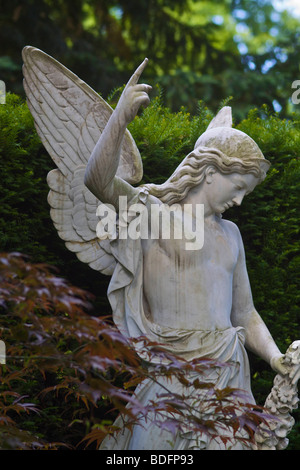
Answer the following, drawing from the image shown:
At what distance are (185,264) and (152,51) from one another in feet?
26.1

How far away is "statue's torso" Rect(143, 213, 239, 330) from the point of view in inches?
190

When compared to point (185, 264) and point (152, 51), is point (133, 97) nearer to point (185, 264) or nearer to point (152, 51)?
point (185, 264)

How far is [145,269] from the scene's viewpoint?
4.89m

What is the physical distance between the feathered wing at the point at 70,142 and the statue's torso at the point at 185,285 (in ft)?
1.41

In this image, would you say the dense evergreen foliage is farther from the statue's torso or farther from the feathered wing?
the statue's torso

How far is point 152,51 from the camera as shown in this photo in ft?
40.4

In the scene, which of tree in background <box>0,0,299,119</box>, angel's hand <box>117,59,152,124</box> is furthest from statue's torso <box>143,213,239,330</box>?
tree in background <box>0,0,299,119</box>

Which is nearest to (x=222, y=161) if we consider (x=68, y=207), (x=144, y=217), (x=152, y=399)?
(x=144, y=217)

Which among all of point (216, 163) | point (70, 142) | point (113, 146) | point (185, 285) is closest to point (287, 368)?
point (185, 285)

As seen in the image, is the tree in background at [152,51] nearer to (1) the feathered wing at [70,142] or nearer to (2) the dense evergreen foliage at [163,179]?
(2) the dense evergreen foliage at [163,179]
